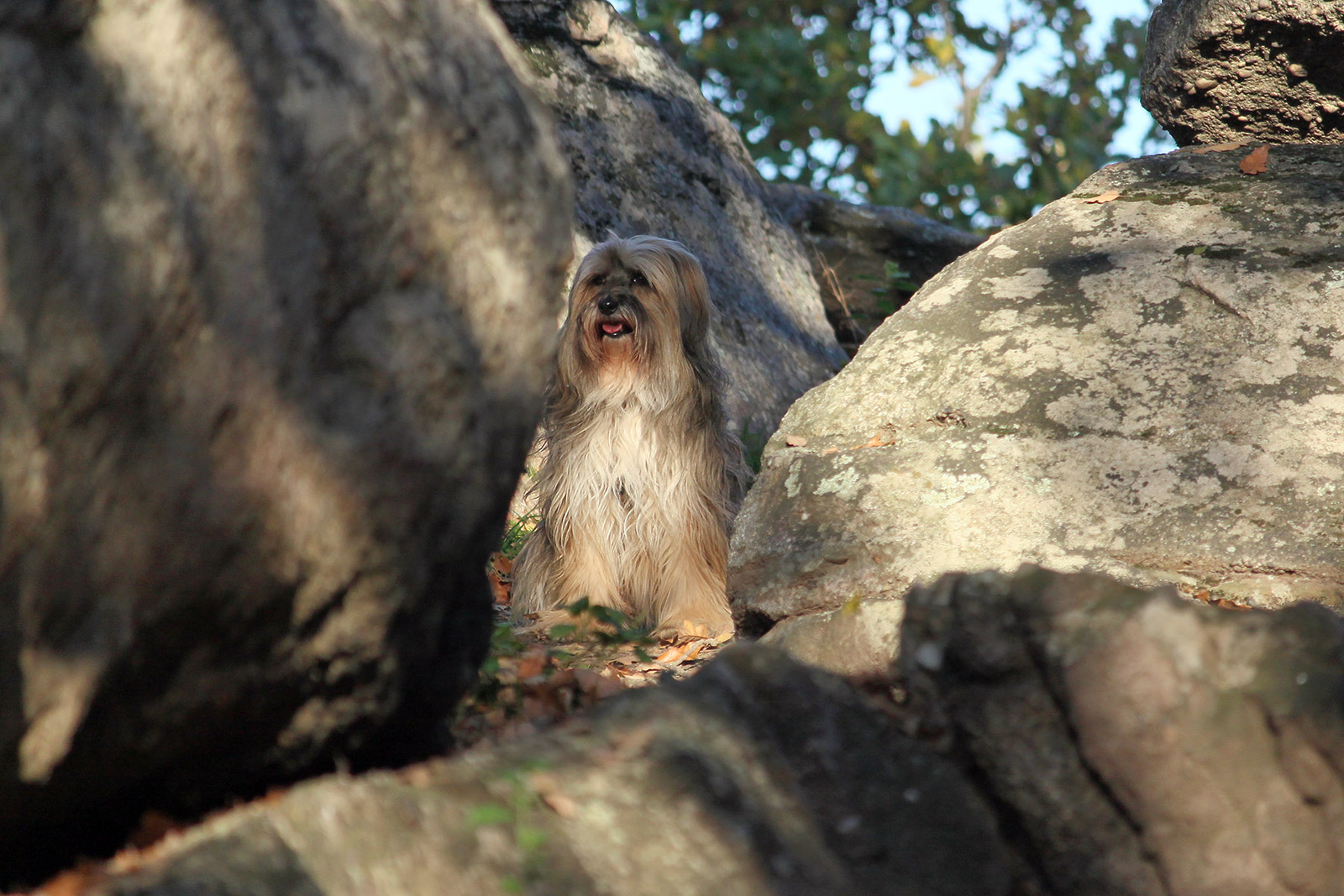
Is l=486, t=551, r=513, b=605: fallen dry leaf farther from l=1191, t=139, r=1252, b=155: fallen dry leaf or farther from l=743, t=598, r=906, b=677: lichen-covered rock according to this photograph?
l=1191, t=139, r=1252, b=155: fallen dry leaf

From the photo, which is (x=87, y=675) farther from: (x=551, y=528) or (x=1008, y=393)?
(x=551, y=528)

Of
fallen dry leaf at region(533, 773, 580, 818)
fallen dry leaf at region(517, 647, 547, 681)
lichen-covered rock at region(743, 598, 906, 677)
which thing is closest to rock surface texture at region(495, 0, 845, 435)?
lichen-covered rock at region(743, 598, 906, 677)

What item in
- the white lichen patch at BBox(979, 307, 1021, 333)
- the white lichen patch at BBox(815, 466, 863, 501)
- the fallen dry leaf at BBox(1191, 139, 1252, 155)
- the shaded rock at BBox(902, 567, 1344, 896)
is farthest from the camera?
the fallen dry leaf at BBox(1191, 139, 1252, 155)

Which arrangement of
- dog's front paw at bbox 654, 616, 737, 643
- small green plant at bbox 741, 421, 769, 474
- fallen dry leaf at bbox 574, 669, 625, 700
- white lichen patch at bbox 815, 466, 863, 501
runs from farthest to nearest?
small green plant at bbox 741, 421, 769, 474 < dog's front paw at bbox 654, 616, 737, 643 < white lichen patch at bbox 815, 466, 863, 501 < fallen dry leaf at bbox 574, 669, 625, 700

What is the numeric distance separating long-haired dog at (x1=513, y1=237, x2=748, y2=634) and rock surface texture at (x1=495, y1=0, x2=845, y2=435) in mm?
1573

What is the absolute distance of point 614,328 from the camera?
6.51 m

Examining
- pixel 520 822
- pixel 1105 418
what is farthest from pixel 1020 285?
pixel 520 822

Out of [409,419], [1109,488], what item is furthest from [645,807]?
[1109,488]

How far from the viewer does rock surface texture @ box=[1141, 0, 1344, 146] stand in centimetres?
539

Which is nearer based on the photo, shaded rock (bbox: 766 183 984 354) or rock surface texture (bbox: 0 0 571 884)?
rock surface texture (bbox: 0 0 571 884)

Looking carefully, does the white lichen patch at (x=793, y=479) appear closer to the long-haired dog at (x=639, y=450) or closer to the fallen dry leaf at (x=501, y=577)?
the long-haired dog at (x=639, y=450)

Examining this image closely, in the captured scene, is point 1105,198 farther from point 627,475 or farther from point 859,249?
point 859,249

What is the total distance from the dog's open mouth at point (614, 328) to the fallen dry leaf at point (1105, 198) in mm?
2344

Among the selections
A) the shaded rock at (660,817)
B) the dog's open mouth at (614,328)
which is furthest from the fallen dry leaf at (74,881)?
the dog's open mouth at (614,328)
